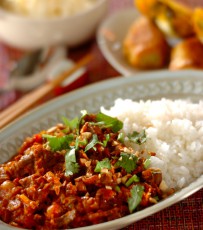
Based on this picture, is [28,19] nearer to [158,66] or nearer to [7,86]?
[7,86]

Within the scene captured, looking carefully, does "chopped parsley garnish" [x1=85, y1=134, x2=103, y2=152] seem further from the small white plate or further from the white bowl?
the white bowl

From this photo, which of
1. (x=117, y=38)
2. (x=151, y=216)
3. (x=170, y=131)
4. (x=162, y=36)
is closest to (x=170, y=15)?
(x=162, y=36)

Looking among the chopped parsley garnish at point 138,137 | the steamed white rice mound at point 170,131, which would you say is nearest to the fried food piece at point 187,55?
the steamed white rice mound at point 170,131

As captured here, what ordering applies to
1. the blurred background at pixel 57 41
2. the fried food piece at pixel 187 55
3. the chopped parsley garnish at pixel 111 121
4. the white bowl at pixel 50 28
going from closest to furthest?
the chopped parsley garnish at pixel 111 121, the fried food piece at pixel 187 55, the blurred background at pixel 57 41, the white bowl at pixel 50 28

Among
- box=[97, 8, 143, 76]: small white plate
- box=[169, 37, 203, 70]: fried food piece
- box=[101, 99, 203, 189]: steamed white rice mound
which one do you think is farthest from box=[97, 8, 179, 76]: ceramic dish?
box=[101, 99, 203, 189]: steamed white rice mound

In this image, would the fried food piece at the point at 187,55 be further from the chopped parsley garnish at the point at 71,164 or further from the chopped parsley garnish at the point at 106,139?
the chopped parsley garnish at the point at 71,164

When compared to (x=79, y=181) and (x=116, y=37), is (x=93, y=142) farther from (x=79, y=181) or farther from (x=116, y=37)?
(x=116, y=37)
